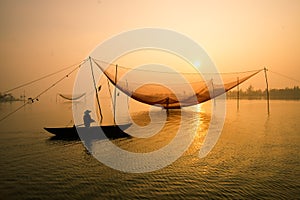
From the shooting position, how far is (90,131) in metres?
18.1

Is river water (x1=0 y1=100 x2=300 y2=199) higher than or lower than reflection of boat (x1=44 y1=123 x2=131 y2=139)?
lower

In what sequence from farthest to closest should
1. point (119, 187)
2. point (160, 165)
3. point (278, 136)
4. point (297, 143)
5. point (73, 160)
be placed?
point (278, 136) → point (297, 143) → point (73, 160) → point (160, 165) → point (119, 187)

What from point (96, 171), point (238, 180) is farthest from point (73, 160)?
point (238, 180)

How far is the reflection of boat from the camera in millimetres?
17625

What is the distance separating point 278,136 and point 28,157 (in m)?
16.7

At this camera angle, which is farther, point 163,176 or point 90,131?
point 90,131

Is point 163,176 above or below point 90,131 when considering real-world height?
below

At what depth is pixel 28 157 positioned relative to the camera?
41.0 ft

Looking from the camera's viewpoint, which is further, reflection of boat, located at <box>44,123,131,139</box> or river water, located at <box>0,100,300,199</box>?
reflection of boat, located at <box>44,123,131,139</box>

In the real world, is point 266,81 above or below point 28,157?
above

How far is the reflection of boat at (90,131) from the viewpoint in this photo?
17.6 metres

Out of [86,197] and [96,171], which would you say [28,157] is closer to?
[96,171]

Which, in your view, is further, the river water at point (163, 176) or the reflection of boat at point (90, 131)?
the reflection of boat at point (90, 131)

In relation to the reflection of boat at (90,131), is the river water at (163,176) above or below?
below
